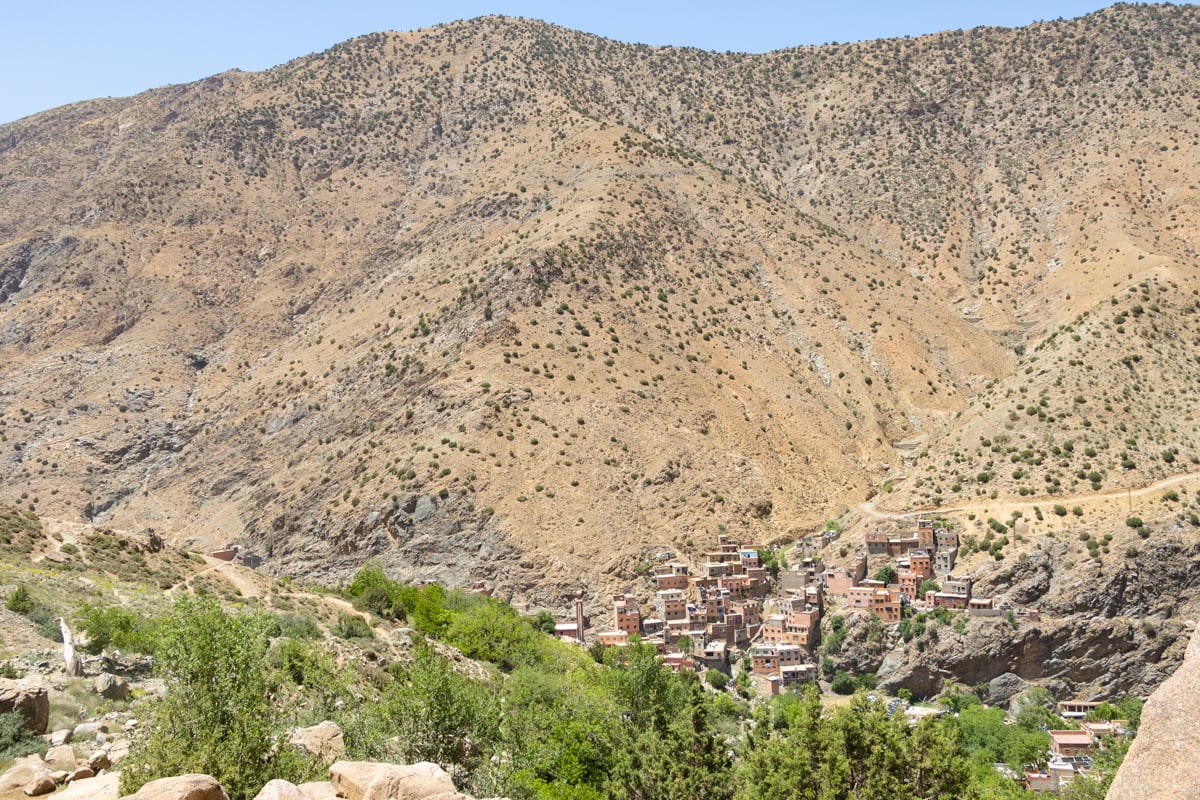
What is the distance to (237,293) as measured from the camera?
4397 inches

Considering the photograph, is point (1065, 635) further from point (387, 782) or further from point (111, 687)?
point (387, 782)

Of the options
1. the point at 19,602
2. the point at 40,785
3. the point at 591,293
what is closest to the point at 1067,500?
the point at 591,293

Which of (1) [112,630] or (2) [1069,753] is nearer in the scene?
(1) [112,630]

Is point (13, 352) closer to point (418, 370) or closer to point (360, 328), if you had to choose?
point (360, 328)

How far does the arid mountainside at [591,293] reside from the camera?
68.8m

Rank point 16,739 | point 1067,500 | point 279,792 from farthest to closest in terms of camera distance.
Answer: point 1067,500 → point 16,739 → point 279,792

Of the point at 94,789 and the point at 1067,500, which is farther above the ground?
the point at 94,789

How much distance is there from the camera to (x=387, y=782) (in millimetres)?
14461

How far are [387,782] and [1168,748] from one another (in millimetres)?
10148

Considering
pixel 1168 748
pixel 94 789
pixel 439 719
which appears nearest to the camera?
pixel 1168 748

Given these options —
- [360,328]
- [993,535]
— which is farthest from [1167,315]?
[360,328]

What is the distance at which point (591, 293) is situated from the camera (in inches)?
3312

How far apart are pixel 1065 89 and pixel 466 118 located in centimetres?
7519

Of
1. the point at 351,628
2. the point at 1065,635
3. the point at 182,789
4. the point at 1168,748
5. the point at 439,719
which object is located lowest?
the point at 1065,635
